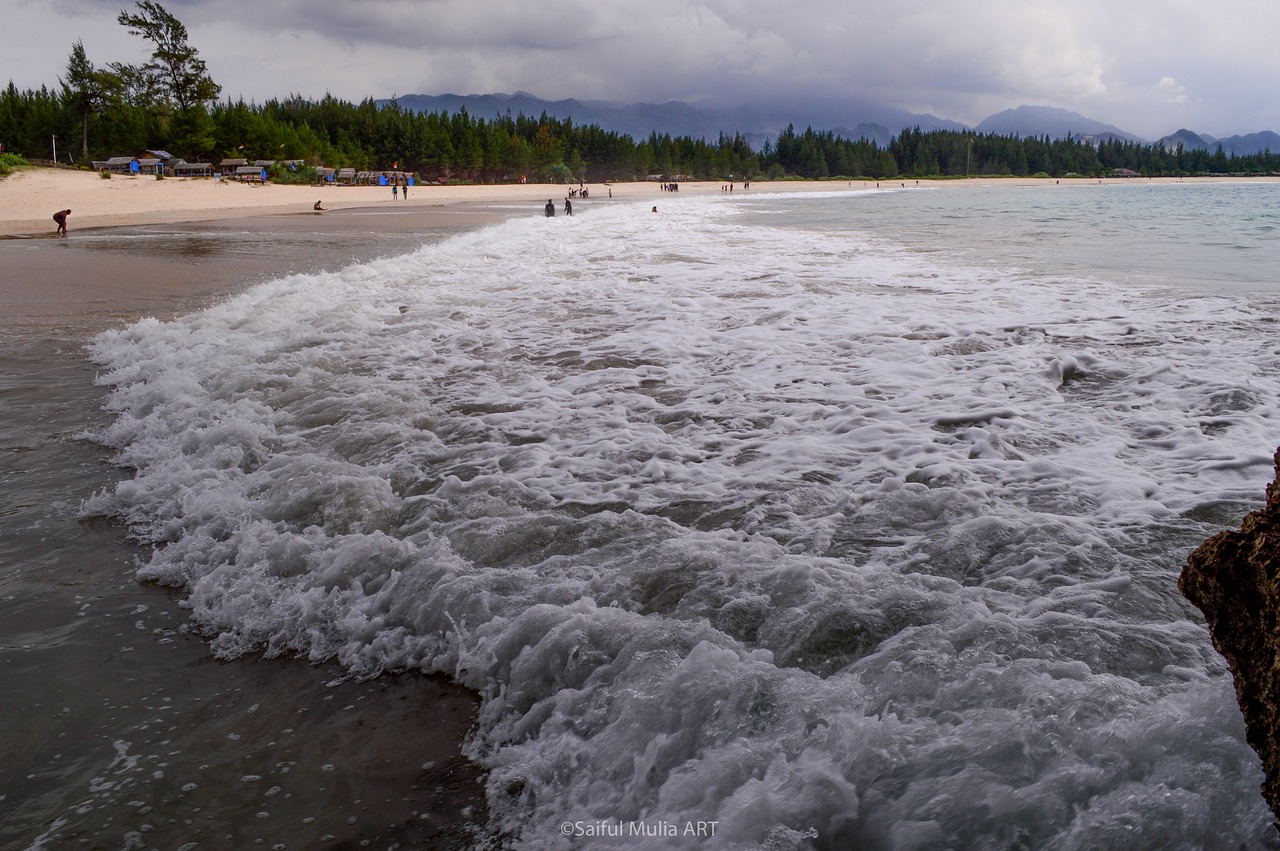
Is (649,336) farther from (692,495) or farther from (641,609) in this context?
(641,609)

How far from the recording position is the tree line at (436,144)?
7194 centimetres

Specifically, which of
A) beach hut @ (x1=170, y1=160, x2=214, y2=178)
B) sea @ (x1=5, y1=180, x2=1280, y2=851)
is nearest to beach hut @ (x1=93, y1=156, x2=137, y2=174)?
beach hut @ (x1=170, y1=160, x2=214, y2=178)

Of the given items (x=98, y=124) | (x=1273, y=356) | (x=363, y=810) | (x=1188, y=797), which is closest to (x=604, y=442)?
(x=363, y=810)

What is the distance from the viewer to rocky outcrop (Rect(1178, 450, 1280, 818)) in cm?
175

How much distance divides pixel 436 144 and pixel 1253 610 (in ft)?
348

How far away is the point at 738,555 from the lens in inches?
141

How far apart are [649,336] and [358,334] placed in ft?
10.3

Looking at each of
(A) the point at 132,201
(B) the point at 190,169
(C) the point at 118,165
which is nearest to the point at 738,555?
(A) the point at 132,201

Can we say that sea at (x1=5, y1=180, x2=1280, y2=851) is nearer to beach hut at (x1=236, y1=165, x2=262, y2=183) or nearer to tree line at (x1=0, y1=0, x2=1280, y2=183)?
beach hut at (x1=236, y1=165, x2=262, y2=183)

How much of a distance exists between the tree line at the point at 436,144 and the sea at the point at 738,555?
7476 centimetres

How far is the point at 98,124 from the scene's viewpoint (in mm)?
72062

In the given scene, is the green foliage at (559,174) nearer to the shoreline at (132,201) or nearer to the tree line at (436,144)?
the tree line at (436,144)

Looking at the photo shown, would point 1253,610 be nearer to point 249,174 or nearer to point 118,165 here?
point 249,174

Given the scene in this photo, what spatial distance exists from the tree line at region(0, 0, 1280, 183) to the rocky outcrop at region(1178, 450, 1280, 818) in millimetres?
79820
